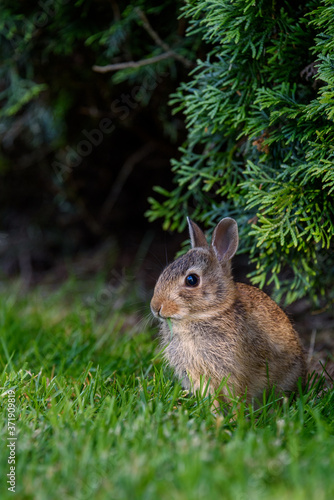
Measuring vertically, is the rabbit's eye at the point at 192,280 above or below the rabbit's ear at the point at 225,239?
below

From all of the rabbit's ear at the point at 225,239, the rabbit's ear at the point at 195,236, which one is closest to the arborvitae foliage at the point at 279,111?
the rabbit's ear at the point at 225,239

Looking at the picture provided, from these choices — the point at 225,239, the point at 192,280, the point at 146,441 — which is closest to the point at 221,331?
the point at 192,280

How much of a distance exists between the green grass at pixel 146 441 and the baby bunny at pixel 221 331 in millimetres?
221

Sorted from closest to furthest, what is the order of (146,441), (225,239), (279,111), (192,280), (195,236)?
(146,441) < (279,111) < (192,280) < (225,239) < (195,236)

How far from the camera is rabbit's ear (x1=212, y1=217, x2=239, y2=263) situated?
3.61 metres

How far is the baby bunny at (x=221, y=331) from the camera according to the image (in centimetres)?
336

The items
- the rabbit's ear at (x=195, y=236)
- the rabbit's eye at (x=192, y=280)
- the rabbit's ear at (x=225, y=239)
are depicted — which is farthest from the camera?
the rabbit's ear at (x=195, y=236)

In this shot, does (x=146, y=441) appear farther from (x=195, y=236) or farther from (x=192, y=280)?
(x=195, y=236)

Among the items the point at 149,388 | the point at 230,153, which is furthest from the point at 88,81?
the point at 149,388

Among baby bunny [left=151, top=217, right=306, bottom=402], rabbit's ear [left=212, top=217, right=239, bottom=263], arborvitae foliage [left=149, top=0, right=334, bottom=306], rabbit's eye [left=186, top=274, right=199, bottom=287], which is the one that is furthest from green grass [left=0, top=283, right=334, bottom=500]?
Result: arborvitae foliage [left=149, top=0, right=334, bottom=306]

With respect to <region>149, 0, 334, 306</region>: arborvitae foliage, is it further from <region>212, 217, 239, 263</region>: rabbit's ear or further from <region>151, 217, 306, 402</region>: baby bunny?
<region>151, 217, 306, 402</region>: baby bunny

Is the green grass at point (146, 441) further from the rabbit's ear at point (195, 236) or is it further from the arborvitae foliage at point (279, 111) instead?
the arborvitae foliage at point (279, 111)

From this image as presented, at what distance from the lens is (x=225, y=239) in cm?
370

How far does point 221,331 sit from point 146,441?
1.13 meters
